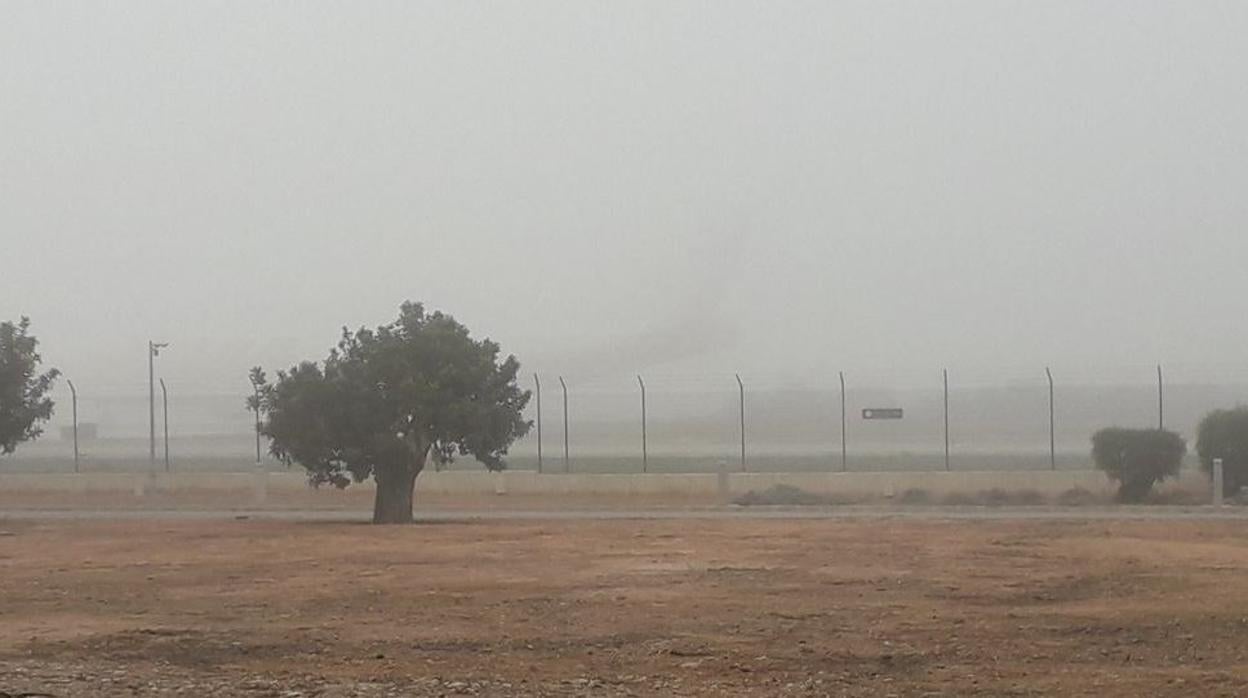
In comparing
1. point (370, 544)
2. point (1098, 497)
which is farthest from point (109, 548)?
point (1098, 497)

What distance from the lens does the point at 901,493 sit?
44.6 metres

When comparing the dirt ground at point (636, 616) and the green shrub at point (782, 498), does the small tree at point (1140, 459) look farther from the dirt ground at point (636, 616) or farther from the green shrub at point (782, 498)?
the dirt ground at point (636, 616)

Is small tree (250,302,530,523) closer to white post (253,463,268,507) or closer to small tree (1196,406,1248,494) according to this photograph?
white post (253,463,268,507)

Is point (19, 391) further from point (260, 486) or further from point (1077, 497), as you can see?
point (1077, 497)

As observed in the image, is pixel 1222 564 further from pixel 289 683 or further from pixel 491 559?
pixel 289 683

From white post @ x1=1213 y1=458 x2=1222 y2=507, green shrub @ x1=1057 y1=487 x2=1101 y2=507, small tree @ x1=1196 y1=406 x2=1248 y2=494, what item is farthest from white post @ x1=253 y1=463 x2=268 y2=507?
small tree @ x1=1196 y1=406 x2=1248 y2=494

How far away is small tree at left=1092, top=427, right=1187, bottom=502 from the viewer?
43.9m

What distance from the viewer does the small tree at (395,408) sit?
35.8 m

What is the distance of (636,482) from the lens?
46.8m

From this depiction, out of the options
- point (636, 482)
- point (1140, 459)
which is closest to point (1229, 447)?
point (1140, 459)

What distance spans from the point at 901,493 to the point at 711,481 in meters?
5.44

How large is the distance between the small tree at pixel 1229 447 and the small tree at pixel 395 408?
19.7 metres

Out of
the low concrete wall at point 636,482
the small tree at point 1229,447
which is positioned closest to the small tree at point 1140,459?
the low concrete wall at point 636,482

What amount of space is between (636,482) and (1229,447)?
1650 cm
